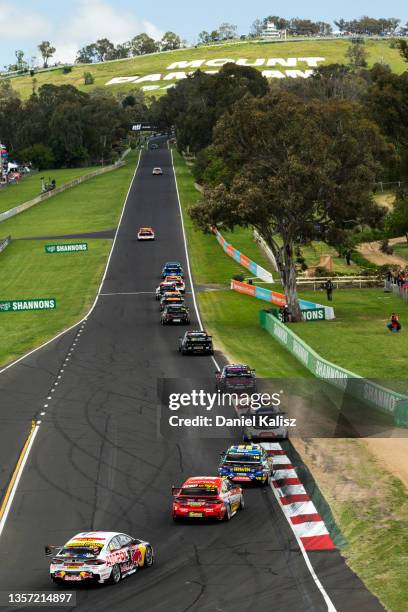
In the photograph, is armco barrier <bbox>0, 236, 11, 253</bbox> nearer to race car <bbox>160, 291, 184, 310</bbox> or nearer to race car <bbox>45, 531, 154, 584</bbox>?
race car <bbox>160, 291, 184, 310</bbox>

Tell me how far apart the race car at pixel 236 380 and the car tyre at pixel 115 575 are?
18532 millimetres

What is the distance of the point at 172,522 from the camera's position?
30188mm

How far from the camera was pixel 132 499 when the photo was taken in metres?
32.5

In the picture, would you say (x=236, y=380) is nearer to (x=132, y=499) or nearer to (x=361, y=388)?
(x=361, y=388)

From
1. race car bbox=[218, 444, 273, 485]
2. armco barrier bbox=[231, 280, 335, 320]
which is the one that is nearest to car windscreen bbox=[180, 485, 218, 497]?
race car bbox=[218, 444, 273, 485]

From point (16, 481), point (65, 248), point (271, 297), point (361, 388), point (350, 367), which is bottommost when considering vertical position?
point (271, 297)

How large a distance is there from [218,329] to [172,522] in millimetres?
42700

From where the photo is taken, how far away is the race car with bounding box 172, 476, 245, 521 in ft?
97.4

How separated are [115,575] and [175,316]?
4978 cm

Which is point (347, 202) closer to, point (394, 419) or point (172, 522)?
point (394, 419)

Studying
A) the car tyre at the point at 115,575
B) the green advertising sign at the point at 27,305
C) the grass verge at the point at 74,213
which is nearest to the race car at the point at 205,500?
the car tyre at the point at 115,575

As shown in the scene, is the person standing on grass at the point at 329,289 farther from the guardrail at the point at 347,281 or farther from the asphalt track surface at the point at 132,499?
the asphalt track surface at the point at 132,499

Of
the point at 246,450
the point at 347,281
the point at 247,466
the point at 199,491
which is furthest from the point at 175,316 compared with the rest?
the point at 199,491

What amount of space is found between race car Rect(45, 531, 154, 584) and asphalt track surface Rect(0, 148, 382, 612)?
0.34 m
